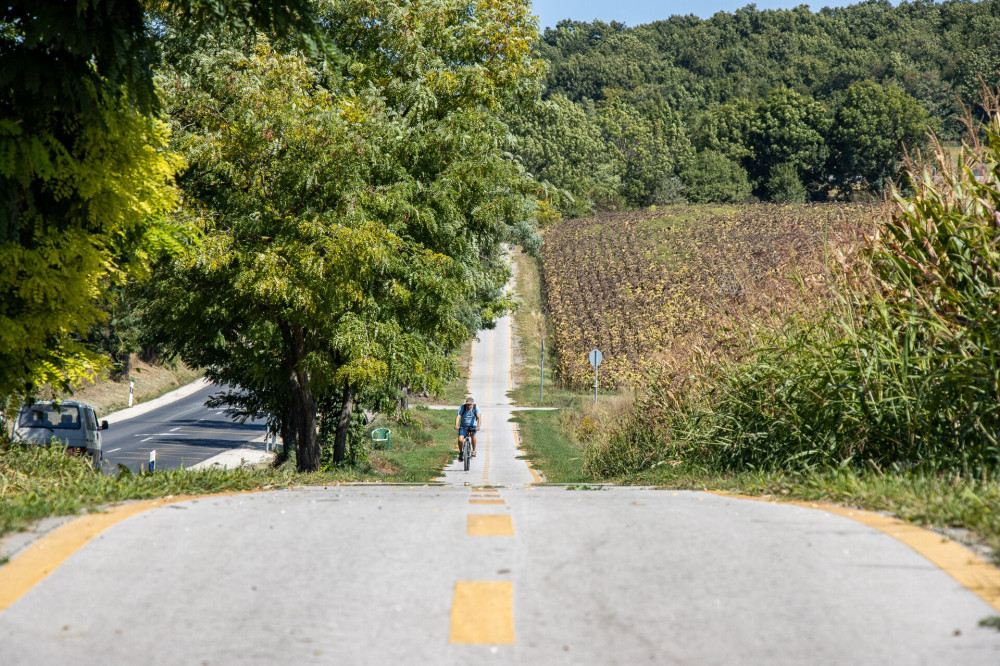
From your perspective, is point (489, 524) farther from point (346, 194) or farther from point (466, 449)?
point (466, 449)

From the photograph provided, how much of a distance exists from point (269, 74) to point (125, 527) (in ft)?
37.9

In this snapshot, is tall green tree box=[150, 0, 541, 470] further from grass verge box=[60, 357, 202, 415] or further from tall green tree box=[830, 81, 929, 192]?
tall green tree box=[830, 81, 929, 192]

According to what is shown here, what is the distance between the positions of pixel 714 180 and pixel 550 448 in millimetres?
78925

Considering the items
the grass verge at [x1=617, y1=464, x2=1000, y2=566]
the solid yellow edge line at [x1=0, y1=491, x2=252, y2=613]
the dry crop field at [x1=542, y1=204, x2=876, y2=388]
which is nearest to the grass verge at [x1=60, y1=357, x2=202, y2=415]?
the dry crop field at [x1=542, y1=204, x2=876, y2=388]

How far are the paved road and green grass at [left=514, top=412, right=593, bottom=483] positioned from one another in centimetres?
858

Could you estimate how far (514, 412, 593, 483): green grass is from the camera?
2286 centimetres

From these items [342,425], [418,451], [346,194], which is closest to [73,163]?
[346,194]

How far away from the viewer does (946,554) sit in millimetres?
5250

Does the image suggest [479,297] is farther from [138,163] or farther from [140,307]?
[138,163]

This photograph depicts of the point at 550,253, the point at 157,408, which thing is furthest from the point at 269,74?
the point at 550,253

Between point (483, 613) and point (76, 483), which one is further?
point (76, 483)

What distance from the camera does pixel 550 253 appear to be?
74.2 m

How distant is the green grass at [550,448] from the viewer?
2286cm

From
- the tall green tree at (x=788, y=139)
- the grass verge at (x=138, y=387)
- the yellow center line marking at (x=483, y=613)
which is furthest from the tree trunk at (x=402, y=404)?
the tall green tree at (x=788, y=139)
